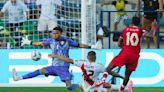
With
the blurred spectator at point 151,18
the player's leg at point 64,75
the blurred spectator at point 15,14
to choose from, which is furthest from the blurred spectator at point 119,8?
the player's leg at point 64,75

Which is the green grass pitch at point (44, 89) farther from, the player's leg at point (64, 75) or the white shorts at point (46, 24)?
the white shorts at point (46, 24)

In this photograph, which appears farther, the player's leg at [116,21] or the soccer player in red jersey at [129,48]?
the player's leg at [116,21]

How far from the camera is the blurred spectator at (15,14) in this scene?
19.4 meters

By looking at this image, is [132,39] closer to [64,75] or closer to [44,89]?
[64,75]

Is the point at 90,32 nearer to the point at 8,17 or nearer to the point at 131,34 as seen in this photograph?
the point at 131,34

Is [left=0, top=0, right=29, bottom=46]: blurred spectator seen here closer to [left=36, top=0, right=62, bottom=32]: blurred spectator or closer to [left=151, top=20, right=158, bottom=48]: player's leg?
[left=36, top=0, right=62, bottom=32]: blurred spectator

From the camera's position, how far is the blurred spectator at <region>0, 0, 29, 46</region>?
19.4 m

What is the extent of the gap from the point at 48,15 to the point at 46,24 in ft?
0.75

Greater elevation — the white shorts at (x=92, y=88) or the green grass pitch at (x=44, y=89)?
the white shorts at (x=92, y=88)

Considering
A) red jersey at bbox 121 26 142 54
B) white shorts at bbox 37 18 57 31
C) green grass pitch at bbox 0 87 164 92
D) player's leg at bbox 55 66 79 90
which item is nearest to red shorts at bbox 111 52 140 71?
red jersey at bbox 121 26 142 54

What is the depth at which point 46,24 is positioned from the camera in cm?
1934

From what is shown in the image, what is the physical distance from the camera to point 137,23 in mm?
15875

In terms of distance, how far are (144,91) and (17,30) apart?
387 centimetres

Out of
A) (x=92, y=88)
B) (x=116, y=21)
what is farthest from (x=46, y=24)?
(x=92, y=88)
